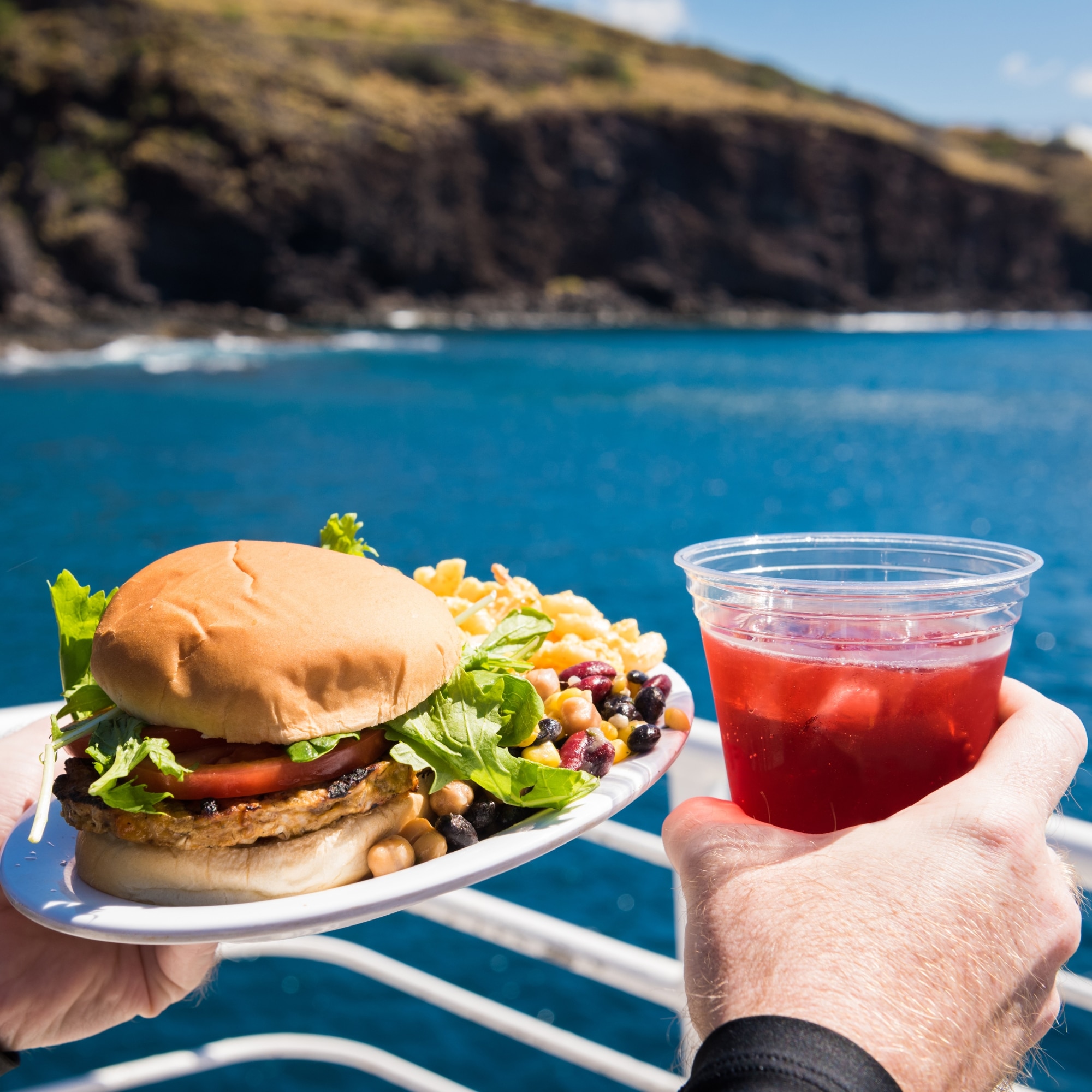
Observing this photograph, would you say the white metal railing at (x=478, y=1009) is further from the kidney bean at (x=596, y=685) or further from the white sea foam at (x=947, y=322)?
the white sea foam at (x=947, y=322)

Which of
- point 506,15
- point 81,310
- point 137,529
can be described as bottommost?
point 81,310

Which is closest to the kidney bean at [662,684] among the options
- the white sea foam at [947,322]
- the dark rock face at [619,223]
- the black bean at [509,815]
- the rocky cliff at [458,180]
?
the black bean at [509,815]

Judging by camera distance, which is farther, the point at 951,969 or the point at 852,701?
the point at 852,701

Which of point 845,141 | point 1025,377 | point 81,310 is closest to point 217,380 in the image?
point 81,310

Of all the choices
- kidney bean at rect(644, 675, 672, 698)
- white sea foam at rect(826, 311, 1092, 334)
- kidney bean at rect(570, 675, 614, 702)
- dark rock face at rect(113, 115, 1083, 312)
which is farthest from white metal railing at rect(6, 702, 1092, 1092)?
white sea foam at rect(826, 311, 1092, 334)

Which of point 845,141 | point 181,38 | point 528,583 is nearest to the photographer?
point 528,583

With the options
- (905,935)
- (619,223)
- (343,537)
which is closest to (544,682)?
(343,537)

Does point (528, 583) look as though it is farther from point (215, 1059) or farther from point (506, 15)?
point (506, 15)

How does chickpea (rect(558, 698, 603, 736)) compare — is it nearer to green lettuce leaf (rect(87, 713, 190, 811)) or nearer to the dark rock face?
green lettuce leaf (rect(87, 713, 190, 811))
